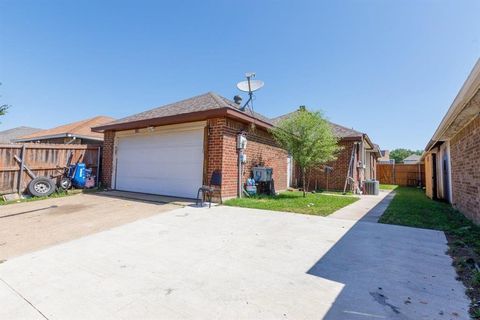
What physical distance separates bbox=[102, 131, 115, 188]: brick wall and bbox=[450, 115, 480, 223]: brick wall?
11685mm

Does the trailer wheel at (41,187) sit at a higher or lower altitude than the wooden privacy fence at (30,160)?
lower

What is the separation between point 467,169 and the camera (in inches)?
230

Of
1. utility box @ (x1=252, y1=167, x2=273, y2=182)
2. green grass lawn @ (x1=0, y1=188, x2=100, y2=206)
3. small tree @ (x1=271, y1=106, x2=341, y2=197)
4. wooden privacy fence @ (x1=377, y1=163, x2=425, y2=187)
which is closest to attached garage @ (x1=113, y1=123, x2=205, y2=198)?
green grass lawn @ (x1=0, y1=188, x2=100, y2=206)

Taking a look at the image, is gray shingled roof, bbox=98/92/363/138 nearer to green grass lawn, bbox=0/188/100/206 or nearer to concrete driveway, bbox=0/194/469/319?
green grass lawn, bbox=0/188/100/206

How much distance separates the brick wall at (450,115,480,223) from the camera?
5031 mm

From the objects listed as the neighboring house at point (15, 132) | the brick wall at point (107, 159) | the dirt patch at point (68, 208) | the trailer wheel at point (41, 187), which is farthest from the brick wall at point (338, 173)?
the neighboring house at point (15, 132)

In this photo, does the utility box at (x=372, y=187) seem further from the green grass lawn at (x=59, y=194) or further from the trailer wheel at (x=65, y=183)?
the trailer wheel at (x=65, y=183)

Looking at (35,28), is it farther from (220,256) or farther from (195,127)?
(220,256)

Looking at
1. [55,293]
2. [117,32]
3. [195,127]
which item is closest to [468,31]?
[195,127]

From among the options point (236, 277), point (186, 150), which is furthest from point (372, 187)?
point (236, 277)

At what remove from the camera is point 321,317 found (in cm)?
186

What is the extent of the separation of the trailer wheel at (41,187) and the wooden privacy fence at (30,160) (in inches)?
18.0

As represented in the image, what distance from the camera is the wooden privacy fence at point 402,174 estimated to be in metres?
20.4

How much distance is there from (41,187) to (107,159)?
2518mm
